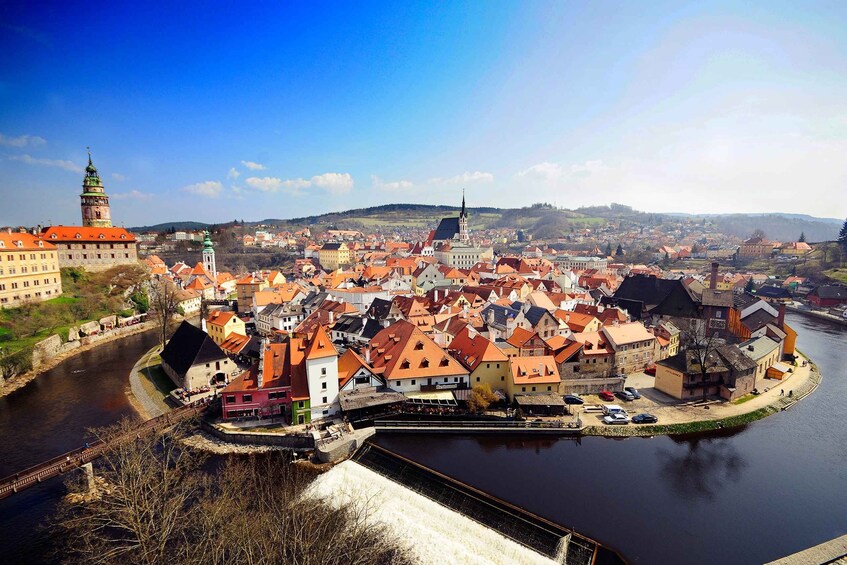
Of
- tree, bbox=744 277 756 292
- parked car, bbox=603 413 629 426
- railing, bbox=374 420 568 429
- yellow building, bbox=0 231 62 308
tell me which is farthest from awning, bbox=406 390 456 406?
tree, bbox=744 277 756 292

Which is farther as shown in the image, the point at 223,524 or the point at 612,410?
the point at 612,410

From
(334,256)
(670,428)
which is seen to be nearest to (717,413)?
(670,428)

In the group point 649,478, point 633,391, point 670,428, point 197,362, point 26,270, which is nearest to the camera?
point 649,478

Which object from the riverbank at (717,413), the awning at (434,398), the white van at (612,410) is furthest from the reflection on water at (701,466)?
the awning at (434,398)

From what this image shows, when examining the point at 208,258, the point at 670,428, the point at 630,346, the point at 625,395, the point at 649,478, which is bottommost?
the point at 649,478

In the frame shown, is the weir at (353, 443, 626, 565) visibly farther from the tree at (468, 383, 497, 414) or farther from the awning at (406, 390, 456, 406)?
the tree at (468, 383, 497, 414)

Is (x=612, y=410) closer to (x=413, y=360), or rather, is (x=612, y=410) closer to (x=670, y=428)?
(x=670, y=428)

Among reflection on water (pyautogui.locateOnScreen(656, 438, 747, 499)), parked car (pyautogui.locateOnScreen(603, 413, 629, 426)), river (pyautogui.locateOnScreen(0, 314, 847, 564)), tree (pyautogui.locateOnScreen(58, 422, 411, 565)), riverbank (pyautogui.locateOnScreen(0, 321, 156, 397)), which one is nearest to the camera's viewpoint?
tree (pyautogui.locateOnScreen(58, 422, 411, 565))
